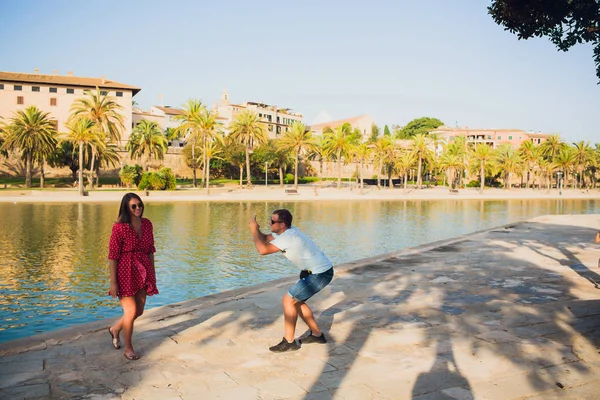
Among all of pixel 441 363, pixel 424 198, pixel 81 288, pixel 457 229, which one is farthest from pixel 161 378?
pixel 424 198

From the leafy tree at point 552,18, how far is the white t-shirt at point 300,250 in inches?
283

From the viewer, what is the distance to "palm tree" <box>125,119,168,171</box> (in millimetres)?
69750

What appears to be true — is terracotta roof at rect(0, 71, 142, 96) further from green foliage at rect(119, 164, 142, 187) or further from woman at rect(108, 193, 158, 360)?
woman at rect(108, 193, 158, 360)

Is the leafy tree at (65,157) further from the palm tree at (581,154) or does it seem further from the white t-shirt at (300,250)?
the palm tree at (581,154)

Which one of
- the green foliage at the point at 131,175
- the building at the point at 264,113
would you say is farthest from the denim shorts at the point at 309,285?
the building at the point at 264,113

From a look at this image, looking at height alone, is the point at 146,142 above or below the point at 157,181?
above

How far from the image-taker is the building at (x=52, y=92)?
7612 cm

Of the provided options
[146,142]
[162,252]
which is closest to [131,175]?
[146,142]

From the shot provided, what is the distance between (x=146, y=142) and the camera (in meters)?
69.8

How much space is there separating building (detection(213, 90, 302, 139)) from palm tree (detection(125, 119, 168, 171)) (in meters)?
32.3

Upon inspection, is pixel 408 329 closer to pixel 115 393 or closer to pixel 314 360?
pixel 314 360

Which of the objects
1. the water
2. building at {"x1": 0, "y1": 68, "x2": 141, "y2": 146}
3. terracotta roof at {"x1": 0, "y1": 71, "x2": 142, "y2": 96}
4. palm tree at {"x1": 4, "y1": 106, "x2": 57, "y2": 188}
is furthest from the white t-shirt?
terracotta roof at {"x1": 0, "y1": 71, "x2": 142, "y2": 96}

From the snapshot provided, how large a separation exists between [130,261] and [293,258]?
5.79 feet

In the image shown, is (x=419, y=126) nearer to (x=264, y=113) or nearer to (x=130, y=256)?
(x=264, y=113)
